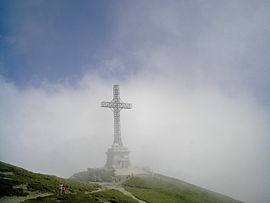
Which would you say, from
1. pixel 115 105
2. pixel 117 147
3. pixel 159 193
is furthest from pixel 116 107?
pixel 159 193

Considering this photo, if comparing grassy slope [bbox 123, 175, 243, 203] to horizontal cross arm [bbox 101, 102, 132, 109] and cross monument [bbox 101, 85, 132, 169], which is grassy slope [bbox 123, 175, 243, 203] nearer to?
cross monument [bbox 101, 85, 132, 169]

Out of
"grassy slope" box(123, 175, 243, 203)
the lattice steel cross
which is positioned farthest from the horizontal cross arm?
"grassy slope" box(123, 175, 243, 203)

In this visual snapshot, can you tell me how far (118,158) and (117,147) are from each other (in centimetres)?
290

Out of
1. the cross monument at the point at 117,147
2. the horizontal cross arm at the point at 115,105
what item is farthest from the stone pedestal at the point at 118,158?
the horizontal cross arm at the point at 115,105

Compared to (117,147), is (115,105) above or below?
above

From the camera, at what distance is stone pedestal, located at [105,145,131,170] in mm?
52059

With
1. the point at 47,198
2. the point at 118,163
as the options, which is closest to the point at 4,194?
the point at 47,198

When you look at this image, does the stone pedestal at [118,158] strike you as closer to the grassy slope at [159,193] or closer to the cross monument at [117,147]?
the cross monument at [117,147]

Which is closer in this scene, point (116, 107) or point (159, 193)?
point (159, 193)

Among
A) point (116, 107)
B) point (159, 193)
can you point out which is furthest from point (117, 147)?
point (159, 193)

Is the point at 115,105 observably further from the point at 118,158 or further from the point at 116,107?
the point at 118,158

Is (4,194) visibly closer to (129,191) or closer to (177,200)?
(129,191)

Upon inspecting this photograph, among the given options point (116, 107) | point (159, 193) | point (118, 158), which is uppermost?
point (116, 107)

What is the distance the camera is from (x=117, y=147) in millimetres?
53656
